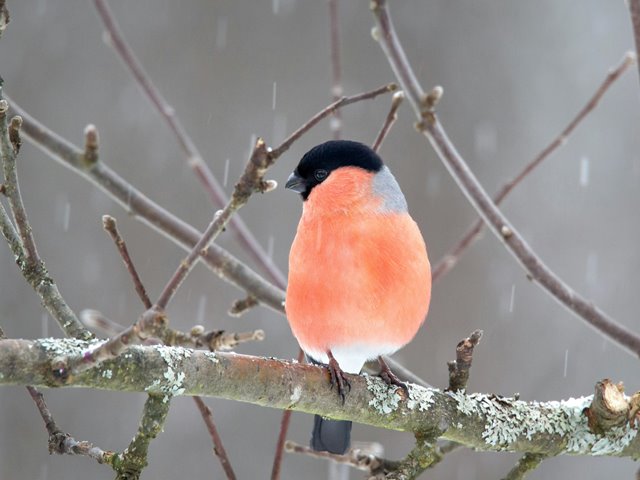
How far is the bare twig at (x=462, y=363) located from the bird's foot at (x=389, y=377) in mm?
129

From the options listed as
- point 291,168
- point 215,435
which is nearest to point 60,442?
point 215,435

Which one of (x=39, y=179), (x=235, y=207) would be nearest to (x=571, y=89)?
(x=39, y=179)

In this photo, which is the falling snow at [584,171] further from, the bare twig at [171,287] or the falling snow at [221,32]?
the bare twig at [171,287]

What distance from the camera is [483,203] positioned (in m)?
2.38

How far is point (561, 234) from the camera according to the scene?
6145mm

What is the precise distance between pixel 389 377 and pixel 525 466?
44 cm

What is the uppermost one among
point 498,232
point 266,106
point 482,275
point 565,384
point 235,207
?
point 266,106

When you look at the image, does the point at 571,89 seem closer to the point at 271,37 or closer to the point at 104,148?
the point at 271,37

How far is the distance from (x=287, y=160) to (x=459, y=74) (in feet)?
4.93

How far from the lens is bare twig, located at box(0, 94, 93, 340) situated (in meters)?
1.61

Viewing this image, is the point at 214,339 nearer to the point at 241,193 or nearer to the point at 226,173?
the point at 241,193

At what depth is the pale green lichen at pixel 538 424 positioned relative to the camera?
7.04 ft

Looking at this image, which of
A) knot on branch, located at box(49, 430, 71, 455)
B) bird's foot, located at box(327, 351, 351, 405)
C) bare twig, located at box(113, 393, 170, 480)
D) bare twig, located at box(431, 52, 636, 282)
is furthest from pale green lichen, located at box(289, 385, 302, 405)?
bare twig, located at box(431, 52, 636, 282)

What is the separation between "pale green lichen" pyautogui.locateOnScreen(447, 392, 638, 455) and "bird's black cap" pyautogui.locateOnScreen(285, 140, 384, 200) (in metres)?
0.95
